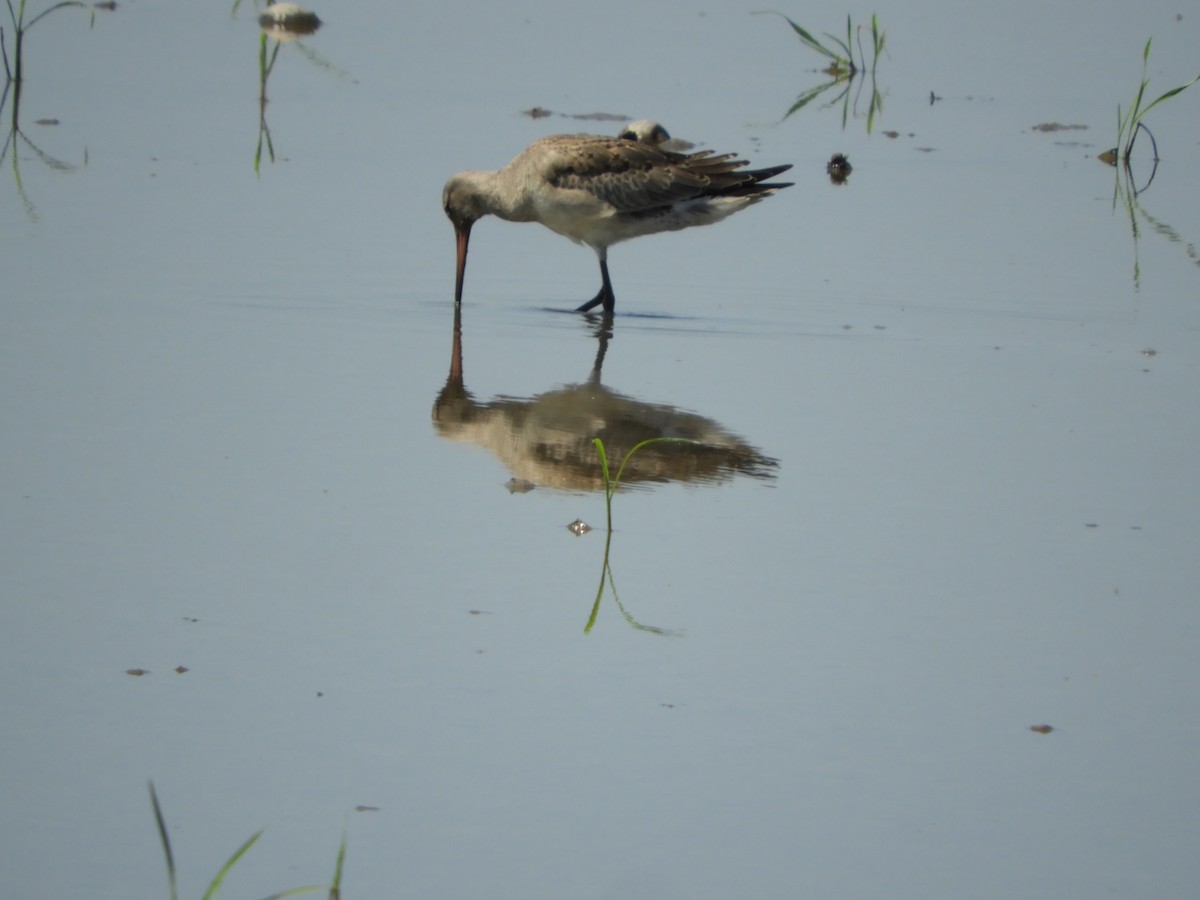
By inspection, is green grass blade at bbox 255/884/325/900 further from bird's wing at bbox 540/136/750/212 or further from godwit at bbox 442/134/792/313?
bird's wing at bbox 540/136/750/212

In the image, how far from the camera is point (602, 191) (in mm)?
10047

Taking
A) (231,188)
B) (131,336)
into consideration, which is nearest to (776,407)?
(131,336)

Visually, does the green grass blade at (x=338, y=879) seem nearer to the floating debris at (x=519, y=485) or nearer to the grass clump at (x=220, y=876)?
the grass clump at (x=220, y=876)

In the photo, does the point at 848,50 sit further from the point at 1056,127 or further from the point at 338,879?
the point at 338,879

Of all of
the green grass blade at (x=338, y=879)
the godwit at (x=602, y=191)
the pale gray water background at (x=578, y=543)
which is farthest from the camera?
the godwit at (x=602, y=191)

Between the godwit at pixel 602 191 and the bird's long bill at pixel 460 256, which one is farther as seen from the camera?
the godwit at pixel 602 191

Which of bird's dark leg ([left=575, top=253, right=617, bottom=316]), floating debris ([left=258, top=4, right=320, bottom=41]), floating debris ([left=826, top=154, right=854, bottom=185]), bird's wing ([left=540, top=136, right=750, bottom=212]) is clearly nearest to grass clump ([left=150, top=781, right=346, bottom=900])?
bird's dark leg ([left=575, top=253, right=617, bottom=316])

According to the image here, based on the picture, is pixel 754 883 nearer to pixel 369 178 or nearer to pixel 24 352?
pixel 24 352

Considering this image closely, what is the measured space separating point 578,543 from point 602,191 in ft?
15.1

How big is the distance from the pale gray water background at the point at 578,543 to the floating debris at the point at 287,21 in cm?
418

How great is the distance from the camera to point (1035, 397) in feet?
25.5

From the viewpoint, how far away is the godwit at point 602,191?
397 inches

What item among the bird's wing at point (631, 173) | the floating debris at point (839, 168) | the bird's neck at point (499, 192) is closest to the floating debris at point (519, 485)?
the bird's wing at point (631, 173)

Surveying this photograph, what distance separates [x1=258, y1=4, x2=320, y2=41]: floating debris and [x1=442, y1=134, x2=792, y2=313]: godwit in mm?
6438
